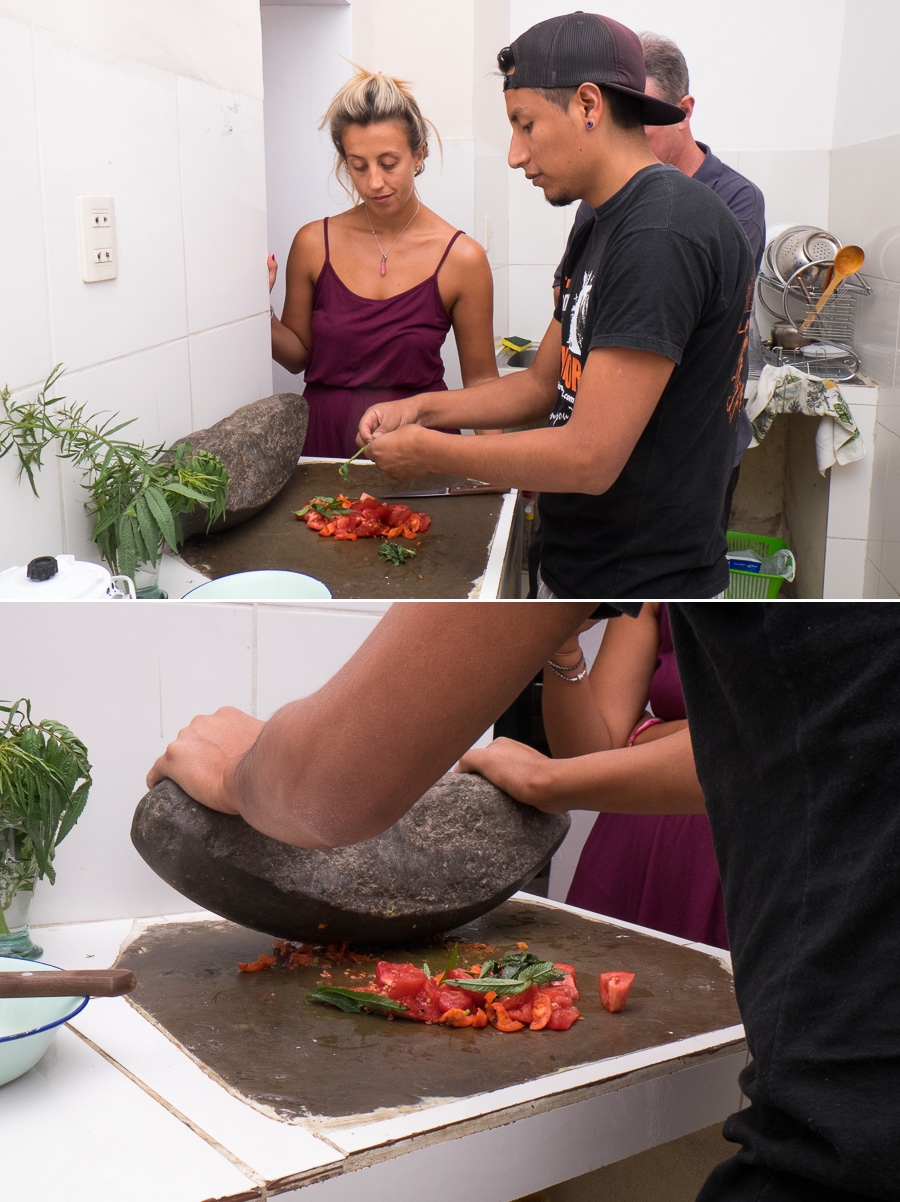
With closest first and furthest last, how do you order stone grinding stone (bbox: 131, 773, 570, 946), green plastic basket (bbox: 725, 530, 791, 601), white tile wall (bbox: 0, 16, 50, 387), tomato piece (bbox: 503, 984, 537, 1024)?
white tile wall (bbox: 0, 16, 50, 387) < green plastic basket (bbox: 725, 530, 791, 601) < stone grinding stone (bbox: 131, 773, 570, 946) < tomato piece (bbox: 503, 984, 537, 1024)

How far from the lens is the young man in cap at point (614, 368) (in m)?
0.45

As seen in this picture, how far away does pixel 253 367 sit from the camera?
48 cm

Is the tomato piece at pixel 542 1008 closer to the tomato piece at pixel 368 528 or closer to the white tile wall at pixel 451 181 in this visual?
the tomato piece at pixel 368 528

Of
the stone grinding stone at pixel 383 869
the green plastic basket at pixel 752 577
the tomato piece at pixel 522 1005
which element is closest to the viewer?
the green plastic basket at pixel 752 577

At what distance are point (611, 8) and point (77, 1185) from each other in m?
0.65

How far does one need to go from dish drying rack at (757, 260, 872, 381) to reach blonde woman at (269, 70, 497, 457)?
138 millimetres

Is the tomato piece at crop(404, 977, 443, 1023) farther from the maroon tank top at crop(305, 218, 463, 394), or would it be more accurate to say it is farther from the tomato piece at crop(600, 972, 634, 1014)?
the maroon tank top at crop(305, 218, 463, 394)

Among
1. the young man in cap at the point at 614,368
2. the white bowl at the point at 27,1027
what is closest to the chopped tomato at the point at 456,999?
the white bowl at the point at 27,1027

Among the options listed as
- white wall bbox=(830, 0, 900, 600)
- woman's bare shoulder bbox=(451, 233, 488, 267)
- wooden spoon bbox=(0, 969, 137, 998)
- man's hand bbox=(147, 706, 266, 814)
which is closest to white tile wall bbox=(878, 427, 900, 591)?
white wall bbox=(830, 0, 900, 600)

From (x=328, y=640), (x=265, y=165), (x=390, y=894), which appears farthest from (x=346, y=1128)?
(x=265, y=165)

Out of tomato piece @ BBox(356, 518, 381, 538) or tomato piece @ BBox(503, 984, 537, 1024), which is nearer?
tomato piece @ BBox(356, 518, 381, 538)

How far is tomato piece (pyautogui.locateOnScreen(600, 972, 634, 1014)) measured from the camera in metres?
0.75

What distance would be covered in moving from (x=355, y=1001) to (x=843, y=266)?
53 cm

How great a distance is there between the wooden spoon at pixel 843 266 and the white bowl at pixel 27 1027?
55cm
